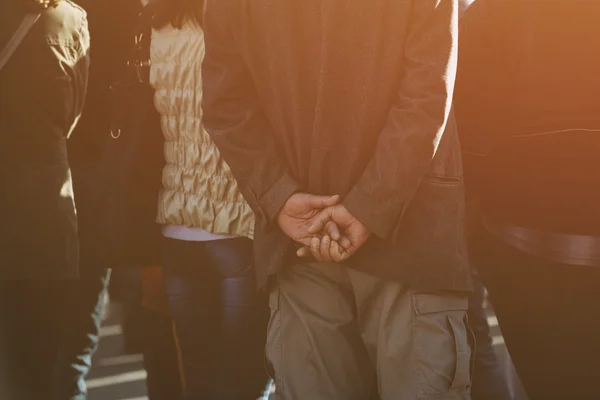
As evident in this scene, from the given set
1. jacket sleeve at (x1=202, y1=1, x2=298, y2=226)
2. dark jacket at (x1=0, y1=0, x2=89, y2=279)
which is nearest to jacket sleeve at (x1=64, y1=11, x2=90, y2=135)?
dark jacket at (x1=0, y1=0, x2=89, y2=279)

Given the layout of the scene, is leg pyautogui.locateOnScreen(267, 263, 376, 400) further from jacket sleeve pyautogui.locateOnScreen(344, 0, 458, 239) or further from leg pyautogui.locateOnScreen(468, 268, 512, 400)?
leg pyautogui.locateOnScreen(468, 268, 512, 400)

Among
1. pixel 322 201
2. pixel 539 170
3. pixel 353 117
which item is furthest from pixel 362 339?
pixel 539 170

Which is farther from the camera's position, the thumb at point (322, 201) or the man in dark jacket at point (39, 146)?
the man in dark jacket at point (39, 146)

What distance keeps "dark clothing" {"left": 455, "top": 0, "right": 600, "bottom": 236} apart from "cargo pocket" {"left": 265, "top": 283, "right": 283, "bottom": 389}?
677 millimetres

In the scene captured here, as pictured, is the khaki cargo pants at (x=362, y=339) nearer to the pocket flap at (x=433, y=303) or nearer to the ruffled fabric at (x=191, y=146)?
the pocket flap at (x=433, y=303)

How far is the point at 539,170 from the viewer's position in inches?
82.7

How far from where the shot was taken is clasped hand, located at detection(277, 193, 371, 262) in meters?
1.80

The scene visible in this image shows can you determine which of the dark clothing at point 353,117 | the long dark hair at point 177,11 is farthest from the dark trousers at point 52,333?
the dark clothing at point 353,117

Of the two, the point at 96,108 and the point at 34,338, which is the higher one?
the point at 96,108

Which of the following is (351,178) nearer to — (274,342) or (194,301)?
(274,342)

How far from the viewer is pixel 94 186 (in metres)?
2.73

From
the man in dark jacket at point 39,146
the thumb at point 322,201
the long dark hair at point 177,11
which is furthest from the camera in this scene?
the man in dark jacket at point 39,146

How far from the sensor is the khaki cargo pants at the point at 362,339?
5.89 ft

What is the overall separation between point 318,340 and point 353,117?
53 centimetres
